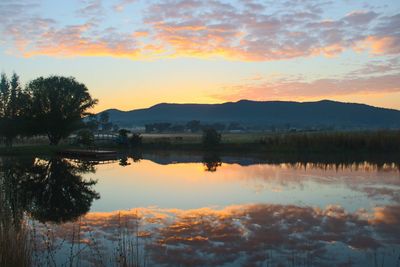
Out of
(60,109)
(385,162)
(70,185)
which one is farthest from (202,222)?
(60,109)

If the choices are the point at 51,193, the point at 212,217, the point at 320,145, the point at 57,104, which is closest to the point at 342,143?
the point at 320,145

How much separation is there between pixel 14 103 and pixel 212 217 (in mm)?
42684

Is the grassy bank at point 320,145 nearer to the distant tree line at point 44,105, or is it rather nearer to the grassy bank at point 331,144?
the grassy bank at point 331,144

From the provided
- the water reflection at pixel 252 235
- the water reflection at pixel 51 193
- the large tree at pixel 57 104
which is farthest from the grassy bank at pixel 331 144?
the water reflection at pixel 252 235

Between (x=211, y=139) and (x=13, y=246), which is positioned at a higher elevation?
(x=211, y=139)

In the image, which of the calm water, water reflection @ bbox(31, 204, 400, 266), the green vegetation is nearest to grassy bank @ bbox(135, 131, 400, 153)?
the calm water

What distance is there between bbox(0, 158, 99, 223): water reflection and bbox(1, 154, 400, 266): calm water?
42 millimetres

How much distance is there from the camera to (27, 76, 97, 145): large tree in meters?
50.8

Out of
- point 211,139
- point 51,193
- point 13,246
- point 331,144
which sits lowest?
point 51,193

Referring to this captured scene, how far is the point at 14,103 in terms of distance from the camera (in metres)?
49.7

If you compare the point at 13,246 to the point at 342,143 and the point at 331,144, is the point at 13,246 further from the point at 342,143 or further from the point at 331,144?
the point at 342,143

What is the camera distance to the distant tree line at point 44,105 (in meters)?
49.3

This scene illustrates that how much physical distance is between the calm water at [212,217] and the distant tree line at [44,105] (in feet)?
89.4

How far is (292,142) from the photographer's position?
42.2m
